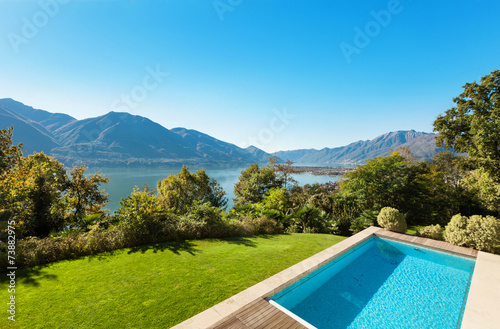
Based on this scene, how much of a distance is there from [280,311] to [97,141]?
18065 cm

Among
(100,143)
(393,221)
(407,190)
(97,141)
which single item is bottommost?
(393,221)

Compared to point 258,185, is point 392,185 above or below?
above

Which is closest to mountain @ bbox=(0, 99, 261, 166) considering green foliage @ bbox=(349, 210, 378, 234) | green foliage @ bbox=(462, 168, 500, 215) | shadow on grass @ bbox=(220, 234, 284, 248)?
shadow on grass @ bbox=(220, 234, 284, 248)

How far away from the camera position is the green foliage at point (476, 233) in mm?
6719

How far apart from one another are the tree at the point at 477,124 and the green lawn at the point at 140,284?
9.31 m

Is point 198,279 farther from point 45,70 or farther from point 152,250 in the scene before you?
point 45,70

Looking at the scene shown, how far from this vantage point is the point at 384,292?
5.24m

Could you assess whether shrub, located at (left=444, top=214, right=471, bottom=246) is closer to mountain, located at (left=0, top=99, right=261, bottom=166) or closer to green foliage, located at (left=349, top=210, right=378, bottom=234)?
green foliage, located at (left=349, top=210, right=378, bottom=234)

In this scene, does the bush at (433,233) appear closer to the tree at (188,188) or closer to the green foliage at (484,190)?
the green foliage at (484,190)

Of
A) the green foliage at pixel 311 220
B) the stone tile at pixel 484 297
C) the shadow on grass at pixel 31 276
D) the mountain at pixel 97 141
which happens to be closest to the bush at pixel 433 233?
the stone tile at pixel 484 297

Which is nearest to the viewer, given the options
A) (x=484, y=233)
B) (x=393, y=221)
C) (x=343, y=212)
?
(x=484, y=233)

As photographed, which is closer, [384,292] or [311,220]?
[384,292]

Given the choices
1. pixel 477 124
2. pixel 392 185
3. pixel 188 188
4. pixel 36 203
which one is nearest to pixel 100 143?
pixel 188 188

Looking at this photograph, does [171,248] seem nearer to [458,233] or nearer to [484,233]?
[458,233]
